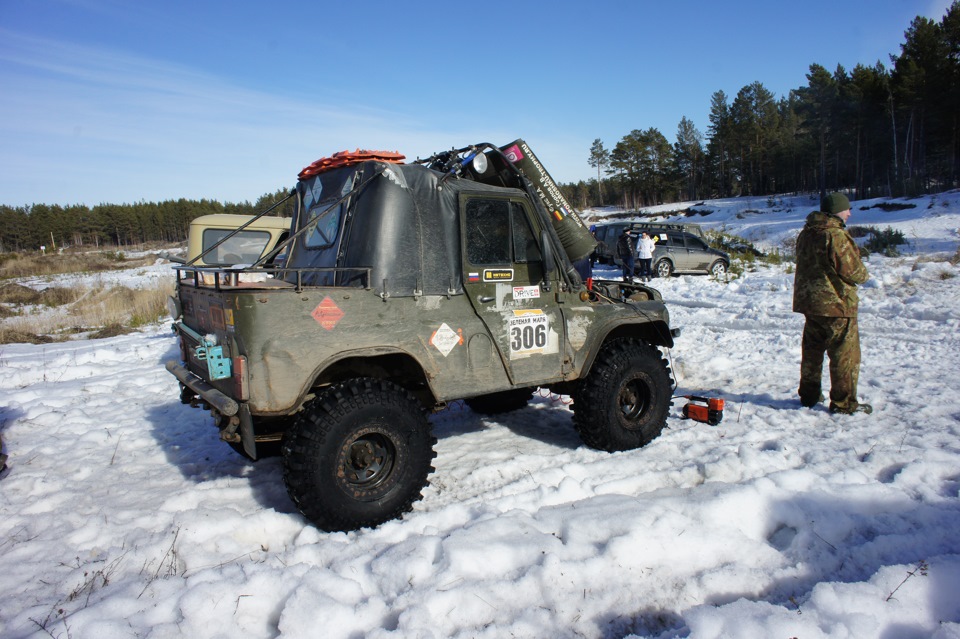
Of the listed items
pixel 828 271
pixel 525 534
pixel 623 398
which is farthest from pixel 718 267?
pixel 525 534

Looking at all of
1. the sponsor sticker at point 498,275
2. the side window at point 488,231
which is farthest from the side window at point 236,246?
the sponsor sticker at point 498,275

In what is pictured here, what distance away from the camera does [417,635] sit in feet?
8.45

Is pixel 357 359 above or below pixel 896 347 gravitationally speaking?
above

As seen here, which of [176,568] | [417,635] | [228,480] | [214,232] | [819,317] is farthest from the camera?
[214,232]

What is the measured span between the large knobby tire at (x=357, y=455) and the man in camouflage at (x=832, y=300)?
4.04 metres

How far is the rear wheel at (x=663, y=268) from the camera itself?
18.8m

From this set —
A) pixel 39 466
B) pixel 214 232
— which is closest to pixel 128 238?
pixel 214 232

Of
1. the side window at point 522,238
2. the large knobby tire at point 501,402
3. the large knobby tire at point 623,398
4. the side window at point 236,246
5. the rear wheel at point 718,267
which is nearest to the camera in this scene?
the side window at point 522,238

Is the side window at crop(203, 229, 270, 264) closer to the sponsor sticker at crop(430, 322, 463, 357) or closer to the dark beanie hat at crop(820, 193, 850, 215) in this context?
the sponsor sticker at crop(430, 322, 463, 357)

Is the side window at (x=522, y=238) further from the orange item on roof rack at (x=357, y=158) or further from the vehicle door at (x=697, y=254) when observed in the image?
the vehicle door at (x=697, y=254)

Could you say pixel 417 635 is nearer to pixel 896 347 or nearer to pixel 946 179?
pixel 896 347

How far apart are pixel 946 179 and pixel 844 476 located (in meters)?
53.4

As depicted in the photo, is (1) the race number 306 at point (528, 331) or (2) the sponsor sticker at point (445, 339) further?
(1) the race number 306 at point (528, 331)

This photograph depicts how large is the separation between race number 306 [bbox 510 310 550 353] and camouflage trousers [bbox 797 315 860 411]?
2910mm
